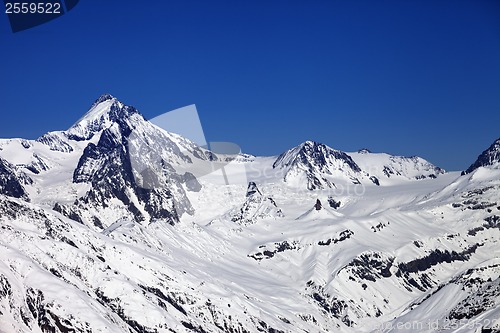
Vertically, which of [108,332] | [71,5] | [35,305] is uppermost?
[71,5]

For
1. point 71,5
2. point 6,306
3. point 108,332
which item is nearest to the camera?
point 71,5

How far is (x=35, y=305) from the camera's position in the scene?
643 ft

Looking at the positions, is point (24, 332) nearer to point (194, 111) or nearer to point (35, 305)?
point (35, 305)

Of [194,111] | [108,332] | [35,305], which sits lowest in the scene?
[108,332]

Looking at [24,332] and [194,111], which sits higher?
[194,111]

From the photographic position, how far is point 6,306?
187000mm

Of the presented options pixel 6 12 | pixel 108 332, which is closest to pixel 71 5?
pixel 6 12

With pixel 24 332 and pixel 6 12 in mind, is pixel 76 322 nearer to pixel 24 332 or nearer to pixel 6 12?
pixel 24 332

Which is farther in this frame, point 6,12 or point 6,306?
point 6,306

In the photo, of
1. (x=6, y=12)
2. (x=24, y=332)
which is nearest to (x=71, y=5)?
(x=6, y=12)

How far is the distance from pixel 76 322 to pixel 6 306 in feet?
64.0

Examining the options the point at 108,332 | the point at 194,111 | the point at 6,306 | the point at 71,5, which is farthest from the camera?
the point at 108,332

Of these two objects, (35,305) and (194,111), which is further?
(35,305)

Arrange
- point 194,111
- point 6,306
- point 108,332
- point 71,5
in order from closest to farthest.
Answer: point 71,5 → point 194,111 → point 6,306 → point 108,332
